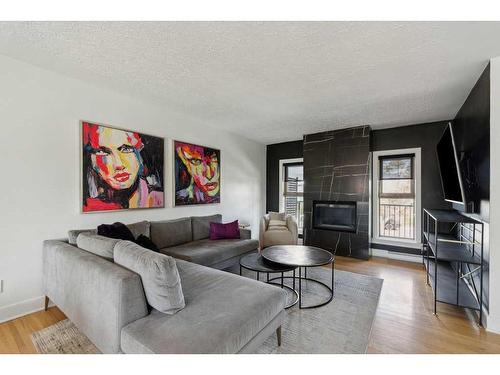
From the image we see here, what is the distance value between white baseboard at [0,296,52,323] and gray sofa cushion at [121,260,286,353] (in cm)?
167

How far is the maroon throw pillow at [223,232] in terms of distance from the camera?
3662 millimetres

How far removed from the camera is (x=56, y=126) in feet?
8.09

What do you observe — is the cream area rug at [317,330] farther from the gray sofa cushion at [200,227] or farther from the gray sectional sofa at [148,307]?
the gray sofa cushion at [200,227]

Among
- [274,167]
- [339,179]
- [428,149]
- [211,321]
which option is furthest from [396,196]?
[211,321]

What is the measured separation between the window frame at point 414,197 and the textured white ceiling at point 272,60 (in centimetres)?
100

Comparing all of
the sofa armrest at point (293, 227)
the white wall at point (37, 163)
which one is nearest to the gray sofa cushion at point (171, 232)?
the white wall at point (37, 163)

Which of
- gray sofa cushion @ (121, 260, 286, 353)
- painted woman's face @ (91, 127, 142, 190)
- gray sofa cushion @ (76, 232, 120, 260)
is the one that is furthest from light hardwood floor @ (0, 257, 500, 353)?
painted woman's face @ (91, 127, 142, 190)

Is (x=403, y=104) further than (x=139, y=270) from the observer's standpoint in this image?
Yes

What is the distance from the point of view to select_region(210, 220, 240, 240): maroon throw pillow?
3662 mm

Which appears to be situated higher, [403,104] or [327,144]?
[403,104]
